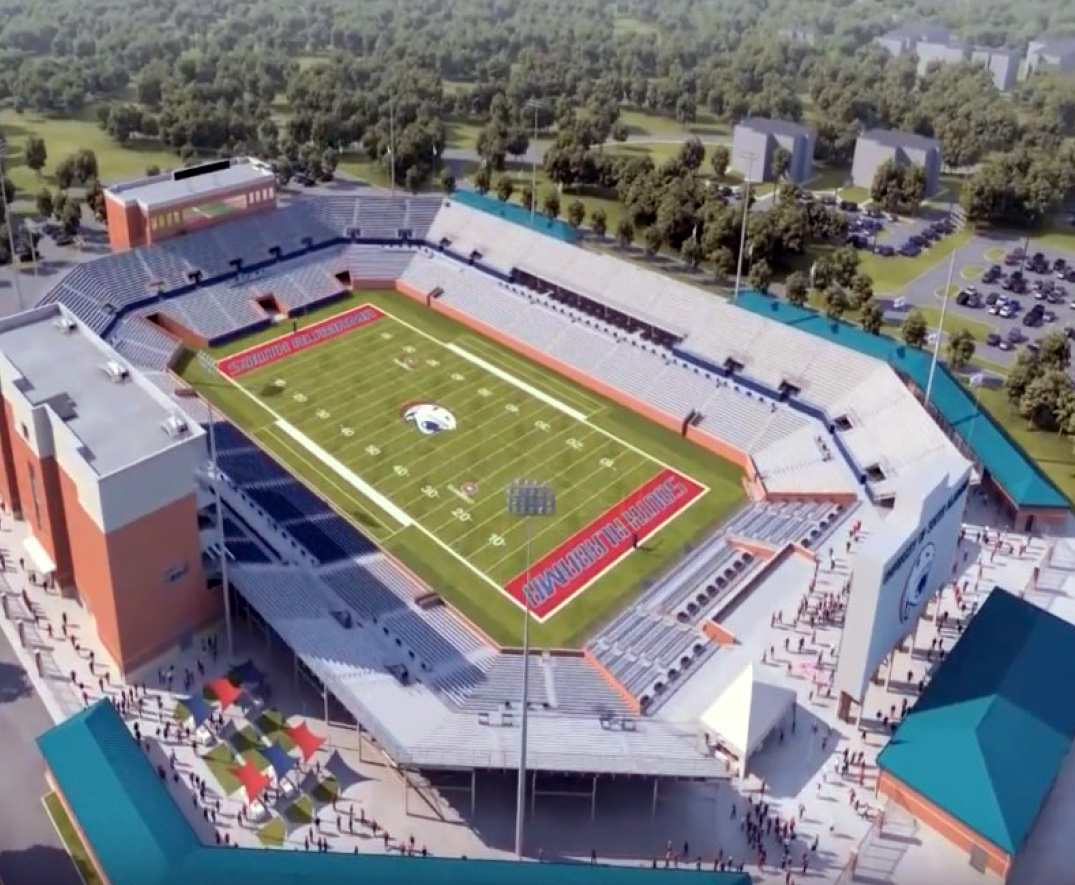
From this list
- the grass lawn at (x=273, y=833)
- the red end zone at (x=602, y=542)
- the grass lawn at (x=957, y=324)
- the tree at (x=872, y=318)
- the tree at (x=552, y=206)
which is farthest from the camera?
the tree at (x=552, y=206)

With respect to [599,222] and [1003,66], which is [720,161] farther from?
[1003,66]

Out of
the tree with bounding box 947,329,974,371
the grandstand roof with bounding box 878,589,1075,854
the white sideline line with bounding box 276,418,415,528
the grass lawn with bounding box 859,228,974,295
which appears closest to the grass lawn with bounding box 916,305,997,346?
the grass lawn with bounding box 859,228,974,295

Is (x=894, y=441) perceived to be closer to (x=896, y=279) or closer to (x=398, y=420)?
(x=398, y=420)

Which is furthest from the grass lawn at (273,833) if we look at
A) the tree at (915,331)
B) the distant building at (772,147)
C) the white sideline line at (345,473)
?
the distant building at (772,147)

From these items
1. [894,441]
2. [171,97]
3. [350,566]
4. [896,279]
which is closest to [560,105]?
[171,97]

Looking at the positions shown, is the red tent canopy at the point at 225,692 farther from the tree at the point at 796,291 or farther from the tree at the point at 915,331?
the tree at the point at 796,291

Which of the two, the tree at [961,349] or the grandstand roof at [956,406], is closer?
the grandstand roof at [956,406]
